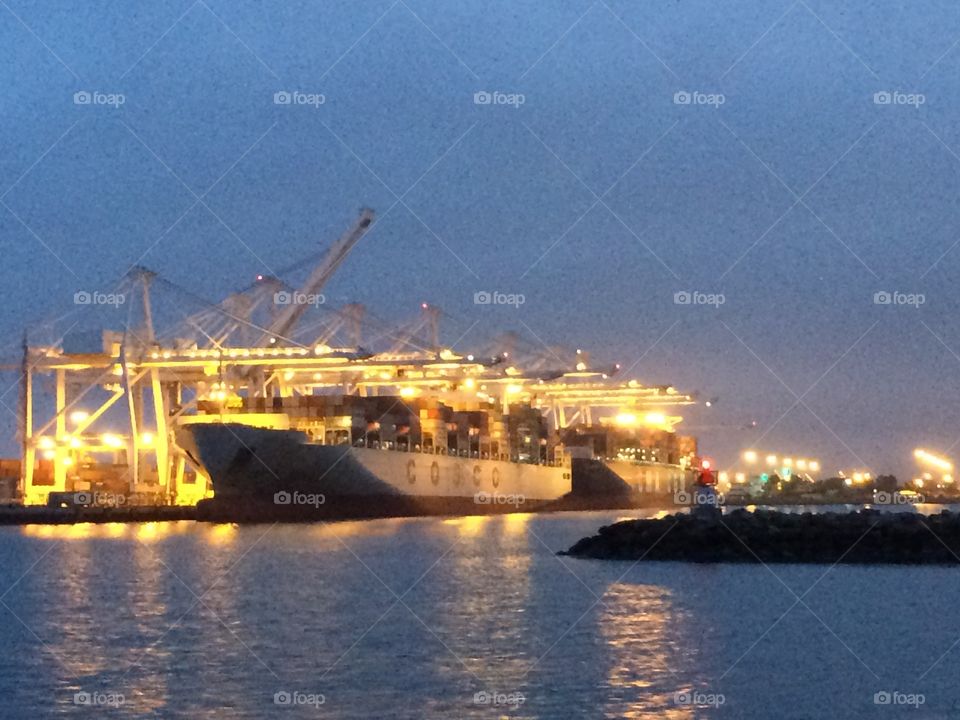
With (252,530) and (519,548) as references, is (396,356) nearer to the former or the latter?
(252,530)

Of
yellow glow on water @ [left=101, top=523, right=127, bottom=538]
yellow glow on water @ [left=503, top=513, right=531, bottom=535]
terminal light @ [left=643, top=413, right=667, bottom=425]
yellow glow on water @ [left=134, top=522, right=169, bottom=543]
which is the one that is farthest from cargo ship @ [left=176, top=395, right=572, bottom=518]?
terminal light @ [left=643, top=413, right=667, bottom=425]

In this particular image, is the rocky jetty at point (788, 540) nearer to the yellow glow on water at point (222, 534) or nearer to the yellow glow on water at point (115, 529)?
the yellow glow on water at point (222, 534)

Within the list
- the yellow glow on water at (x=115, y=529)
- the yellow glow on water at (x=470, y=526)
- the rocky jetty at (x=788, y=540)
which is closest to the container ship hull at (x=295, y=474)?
the yellow glow on water at (x=470, y=526)

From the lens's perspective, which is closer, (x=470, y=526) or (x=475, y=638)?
(x=475, y=638)

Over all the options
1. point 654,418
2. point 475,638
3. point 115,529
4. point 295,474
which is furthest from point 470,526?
point 654,418

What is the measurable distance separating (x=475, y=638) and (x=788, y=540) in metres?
14.7

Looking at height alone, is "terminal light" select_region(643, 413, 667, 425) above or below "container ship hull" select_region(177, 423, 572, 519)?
above

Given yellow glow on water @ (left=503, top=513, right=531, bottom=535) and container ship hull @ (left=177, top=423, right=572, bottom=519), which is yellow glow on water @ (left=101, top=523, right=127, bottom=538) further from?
yellow glow on water @ (left=503, top=513, right=531, bottom=535)

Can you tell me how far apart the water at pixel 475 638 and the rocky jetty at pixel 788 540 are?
1501mm

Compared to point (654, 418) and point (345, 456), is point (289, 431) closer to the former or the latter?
point (345, 456)

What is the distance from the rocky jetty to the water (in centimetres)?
150

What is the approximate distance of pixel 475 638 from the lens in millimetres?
20297

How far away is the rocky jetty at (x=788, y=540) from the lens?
32.3 m

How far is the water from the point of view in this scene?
15.6 metres
